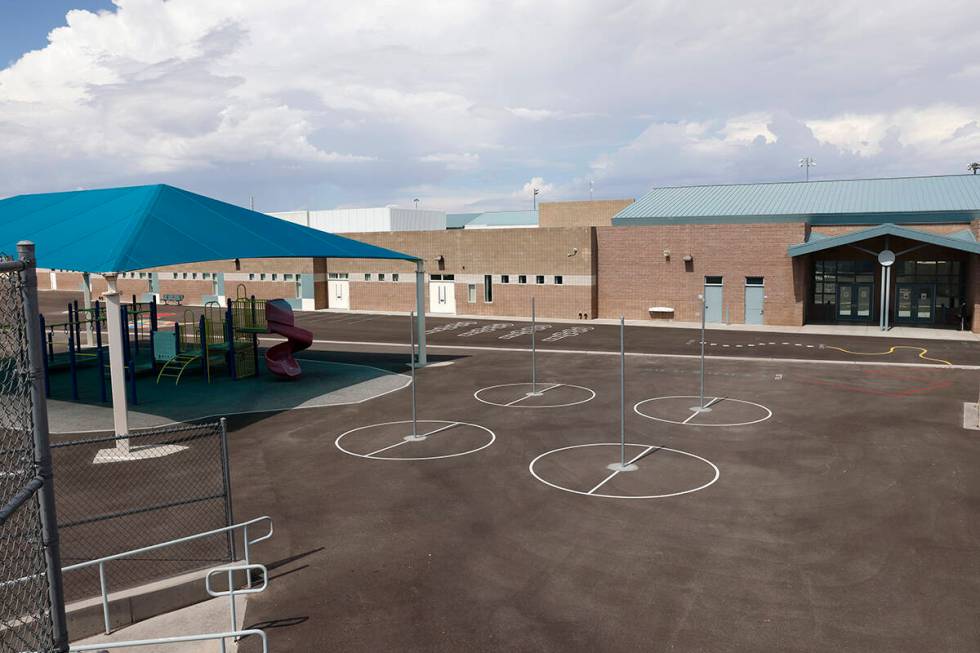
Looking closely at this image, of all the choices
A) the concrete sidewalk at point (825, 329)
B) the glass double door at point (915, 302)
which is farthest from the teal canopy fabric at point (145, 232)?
the glass double door at point (915, 302)

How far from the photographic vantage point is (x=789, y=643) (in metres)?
8.34

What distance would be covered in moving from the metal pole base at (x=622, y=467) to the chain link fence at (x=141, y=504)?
747cm

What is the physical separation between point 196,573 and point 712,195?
42909mm

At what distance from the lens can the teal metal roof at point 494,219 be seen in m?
79.8

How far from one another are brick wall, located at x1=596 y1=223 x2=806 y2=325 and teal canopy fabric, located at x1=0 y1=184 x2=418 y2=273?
66.0 ft

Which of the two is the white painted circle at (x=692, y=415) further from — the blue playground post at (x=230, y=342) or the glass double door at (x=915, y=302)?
the glass double door at (x=915, y=302)

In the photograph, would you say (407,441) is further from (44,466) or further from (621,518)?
(44,466)

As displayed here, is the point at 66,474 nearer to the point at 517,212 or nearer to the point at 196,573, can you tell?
the point at 196,573

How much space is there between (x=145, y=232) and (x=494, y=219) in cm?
6522

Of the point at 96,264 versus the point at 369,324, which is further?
the point at 369,324

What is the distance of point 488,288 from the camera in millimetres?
49000

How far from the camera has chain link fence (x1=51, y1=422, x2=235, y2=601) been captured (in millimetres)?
10359

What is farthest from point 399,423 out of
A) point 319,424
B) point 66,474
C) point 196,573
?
point 196,573

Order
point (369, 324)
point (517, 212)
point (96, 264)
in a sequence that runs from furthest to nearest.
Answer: point (517, 212), point (369, 324), point (96, 264)
